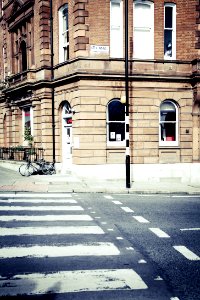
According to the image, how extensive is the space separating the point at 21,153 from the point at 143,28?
10.6m

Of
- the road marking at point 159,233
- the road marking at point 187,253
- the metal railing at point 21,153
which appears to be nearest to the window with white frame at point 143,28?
the metal railing at point 21,153

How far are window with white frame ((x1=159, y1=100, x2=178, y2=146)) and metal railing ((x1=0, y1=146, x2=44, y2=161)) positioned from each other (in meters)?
6.97

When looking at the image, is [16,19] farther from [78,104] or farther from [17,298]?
[17,298]

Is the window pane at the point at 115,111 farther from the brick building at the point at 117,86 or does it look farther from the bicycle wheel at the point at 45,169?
the bicycle wheel at the point at 45,169

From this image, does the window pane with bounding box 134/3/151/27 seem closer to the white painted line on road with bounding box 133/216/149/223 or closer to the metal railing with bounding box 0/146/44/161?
the metal railing with bounding box 0/146/44/161

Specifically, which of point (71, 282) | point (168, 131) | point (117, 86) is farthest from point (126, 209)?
point (168, 131)

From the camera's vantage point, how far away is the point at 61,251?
6367mm

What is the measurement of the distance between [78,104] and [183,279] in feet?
42.9

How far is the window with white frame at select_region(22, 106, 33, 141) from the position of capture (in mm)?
22016

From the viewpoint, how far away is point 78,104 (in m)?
17.3

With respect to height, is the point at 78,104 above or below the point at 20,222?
above

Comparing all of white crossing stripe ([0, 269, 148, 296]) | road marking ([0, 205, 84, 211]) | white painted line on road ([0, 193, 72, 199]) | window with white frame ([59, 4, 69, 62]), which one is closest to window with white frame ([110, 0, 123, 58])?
window with white frame ([59, 4, 69, 62])

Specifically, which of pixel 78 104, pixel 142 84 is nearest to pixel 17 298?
pixel 78 104

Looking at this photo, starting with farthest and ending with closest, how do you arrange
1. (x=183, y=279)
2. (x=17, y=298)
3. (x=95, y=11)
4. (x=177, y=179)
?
(x=177, y=179)
(x=95, y=11)
(x=183, y=279)
(x=17, y=298)
